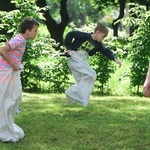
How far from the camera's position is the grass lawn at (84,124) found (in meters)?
6.15

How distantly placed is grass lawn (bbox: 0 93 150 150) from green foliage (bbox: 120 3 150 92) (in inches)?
50.4

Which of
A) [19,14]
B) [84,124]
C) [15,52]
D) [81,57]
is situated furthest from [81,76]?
[19,14]

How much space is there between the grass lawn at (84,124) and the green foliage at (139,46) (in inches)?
50.4

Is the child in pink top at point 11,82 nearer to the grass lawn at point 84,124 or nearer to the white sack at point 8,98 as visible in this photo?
the white sack at point 8,98

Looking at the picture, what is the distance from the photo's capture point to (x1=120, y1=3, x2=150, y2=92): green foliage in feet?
37.3

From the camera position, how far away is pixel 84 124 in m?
7.47

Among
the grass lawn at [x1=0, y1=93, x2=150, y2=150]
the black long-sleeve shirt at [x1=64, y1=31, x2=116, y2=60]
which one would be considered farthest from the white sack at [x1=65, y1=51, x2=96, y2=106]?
the grass lawn at [x1=0, y1=93, x2=150, y2=150]

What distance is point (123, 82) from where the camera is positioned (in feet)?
40.2

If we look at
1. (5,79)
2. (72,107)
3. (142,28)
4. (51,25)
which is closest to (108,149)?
(5,79)

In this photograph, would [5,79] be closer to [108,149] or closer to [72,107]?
[108,149]

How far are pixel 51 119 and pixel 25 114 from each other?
25.2 inches

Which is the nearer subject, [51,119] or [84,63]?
[51,119]

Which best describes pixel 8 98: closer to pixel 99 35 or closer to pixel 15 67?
pixel 15 67

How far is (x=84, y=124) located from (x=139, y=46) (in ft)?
14.9
